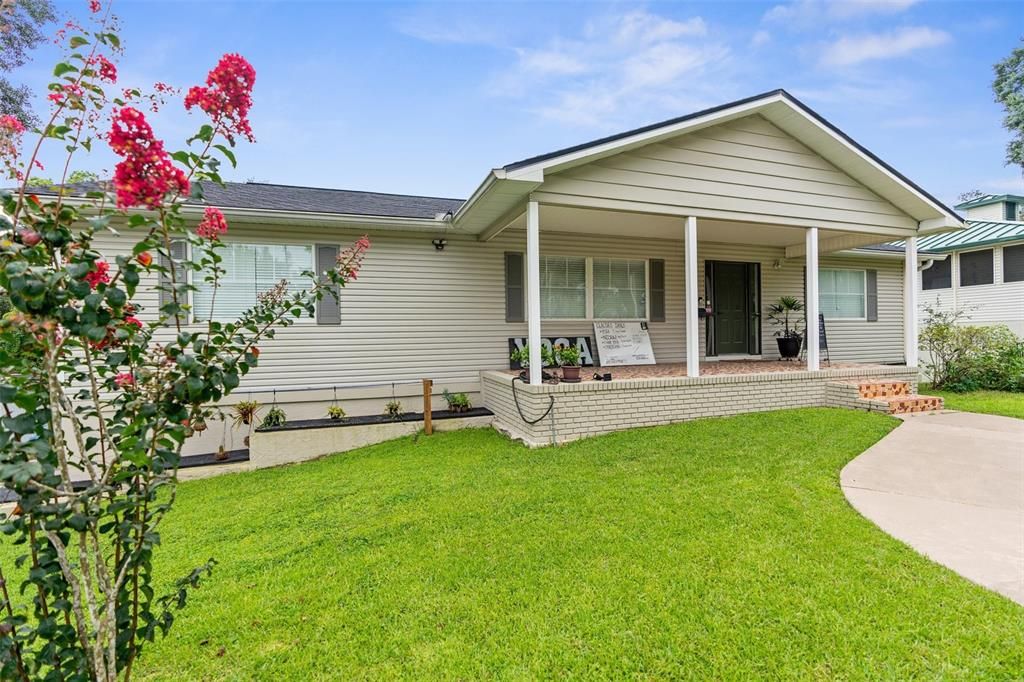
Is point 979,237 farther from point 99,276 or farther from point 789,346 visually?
point 99,276

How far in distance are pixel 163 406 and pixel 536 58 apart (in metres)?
12.3

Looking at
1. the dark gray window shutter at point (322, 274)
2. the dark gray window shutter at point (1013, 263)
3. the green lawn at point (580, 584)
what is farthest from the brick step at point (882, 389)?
the dark gray window shutter at point (1013, 263)

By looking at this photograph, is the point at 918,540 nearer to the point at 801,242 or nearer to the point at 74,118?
the point at 74,118

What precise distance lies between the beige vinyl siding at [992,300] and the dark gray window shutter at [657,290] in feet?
26.1

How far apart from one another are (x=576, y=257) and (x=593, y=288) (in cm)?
61

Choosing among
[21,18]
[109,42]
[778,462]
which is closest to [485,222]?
[778,462]

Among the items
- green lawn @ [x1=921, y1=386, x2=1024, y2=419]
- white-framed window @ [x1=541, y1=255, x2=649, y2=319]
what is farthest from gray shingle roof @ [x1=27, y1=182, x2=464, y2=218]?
green lawn @ [x1=921, y1=386, x2=1024, y2=419]

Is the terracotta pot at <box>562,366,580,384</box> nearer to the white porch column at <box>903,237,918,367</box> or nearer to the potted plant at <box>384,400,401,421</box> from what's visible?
the potted plant at <box>384,400,401,421</box>

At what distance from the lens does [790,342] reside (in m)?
8.66

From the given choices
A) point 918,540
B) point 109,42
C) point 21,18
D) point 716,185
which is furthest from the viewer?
point 21,18

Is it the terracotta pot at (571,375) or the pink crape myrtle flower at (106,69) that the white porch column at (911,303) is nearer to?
the terracotta pot at (571,375)

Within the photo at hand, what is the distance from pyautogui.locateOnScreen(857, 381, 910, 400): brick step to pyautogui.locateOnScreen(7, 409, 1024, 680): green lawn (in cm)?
274

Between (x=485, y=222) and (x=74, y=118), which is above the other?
(x=485, y=222)

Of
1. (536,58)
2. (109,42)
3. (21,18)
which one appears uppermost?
(21,18)
